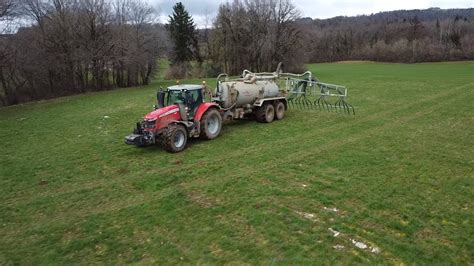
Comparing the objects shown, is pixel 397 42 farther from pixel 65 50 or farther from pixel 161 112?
pixel 161 112

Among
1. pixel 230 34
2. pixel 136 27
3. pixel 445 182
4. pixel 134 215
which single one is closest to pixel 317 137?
pixel 445 182

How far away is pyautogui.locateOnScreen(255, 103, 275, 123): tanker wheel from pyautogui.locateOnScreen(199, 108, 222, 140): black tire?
264 centimetres

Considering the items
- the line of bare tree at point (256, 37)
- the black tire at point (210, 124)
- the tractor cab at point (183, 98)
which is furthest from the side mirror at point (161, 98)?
the line of bare tree at point (256, 37)

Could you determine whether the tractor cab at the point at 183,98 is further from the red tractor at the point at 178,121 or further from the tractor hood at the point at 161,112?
the tractor hood at the point at 161,112

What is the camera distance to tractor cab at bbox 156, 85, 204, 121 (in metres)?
12.2

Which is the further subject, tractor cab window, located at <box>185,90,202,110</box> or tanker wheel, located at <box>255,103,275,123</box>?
tanker wheel, located at <box>255,103,275,123</box>

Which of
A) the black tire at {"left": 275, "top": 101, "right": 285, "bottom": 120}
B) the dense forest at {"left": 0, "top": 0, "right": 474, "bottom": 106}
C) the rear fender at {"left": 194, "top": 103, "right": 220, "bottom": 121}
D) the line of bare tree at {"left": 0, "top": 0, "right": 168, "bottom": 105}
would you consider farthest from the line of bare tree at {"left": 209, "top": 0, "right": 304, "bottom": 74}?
the rear fender at {"left": 194, "top": 103, "right": 220, "bottom": 121}

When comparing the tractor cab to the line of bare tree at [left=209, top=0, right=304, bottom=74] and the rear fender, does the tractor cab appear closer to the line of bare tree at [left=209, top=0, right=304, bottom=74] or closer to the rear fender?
the rear fender

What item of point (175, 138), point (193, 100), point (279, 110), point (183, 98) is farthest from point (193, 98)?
point (279, 110)

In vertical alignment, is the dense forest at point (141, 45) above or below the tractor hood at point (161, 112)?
above

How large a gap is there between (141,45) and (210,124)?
25446 millimetres

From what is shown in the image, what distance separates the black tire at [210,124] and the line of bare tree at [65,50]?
71.1 ft

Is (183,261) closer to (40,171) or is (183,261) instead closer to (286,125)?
(40,171)

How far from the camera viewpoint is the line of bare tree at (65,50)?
29.9 m
